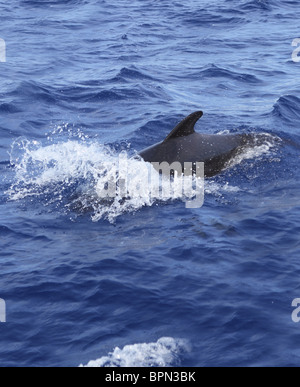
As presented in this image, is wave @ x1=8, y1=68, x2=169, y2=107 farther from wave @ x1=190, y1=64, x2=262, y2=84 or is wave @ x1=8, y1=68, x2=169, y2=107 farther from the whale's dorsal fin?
the whale's dorsal fin

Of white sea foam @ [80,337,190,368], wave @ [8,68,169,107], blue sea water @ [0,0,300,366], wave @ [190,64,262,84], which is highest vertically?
wave @ [190,64,262,84]

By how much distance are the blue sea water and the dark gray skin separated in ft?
1.11

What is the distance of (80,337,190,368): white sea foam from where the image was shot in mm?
8812

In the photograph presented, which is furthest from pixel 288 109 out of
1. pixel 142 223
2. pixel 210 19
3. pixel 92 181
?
pixel 210 19

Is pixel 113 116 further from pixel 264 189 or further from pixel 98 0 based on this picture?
pixel 98 0

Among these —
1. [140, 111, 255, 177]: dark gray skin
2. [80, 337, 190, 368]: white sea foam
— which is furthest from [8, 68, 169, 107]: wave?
[80, 337, 190, 368]: white sea foam

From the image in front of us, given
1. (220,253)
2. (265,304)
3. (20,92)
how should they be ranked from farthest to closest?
(20,92)
(220,253)
(265,304)

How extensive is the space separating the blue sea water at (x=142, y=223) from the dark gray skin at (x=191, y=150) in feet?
1.11

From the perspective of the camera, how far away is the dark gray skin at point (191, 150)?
14820 millimetres

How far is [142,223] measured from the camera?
12945 mm

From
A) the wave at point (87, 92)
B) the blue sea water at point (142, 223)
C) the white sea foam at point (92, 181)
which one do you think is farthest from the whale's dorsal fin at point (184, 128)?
the wave at point (87, 92)

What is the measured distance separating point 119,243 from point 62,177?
11.8 ft
